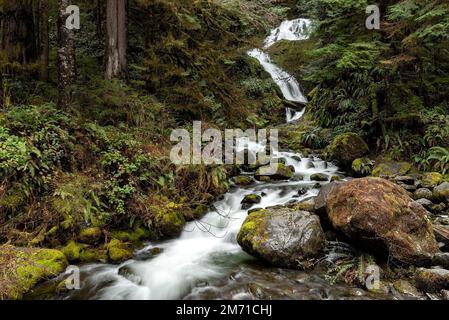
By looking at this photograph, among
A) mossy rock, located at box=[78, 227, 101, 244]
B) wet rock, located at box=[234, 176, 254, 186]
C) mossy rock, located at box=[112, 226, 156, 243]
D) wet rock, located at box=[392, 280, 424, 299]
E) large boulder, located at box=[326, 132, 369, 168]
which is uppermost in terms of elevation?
large boulder, located at box=[326, 132, 369, 168]

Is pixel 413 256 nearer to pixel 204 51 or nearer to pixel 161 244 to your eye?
pixel 161 244

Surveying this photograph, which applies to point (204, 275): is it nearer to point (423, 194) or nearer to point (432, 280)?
point (432, 280)

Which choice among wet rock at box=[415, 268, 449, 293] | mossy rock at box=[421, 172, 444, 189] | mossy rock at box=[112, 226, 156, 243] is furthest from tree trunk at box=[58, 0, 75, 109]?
mossy rock at box=[421, 172, 444, 189]

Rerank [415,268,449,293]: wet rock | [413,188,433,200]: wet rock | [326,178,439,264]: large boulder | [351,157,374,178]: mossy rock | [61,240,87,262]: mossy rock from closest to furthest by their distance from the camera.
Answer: [415,268,449,293]: wet rock
[326,178,439,264]: large boulder
[61,240,87,262]: mossy rock
[413,188,433,200]: wet rock
[351,157,374,178]: mossy rock

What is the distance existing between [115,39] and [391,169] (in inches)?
343

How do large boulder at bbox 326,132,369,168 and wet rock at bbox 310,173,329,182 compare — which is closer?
wet rock at bbox 310,173,329,182

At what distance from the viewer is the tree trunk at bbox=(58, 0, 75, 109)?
7568 mm

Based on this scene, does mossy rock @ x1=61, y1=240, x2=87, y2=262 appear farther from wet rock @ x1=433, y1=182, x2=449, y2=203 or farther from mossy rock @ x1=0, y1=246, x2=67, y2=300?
wet rock @ x1=433, y1=182, x2=449, y2=203

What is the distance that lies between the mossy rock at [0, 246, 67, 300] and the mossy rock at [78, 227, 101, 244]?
56cm

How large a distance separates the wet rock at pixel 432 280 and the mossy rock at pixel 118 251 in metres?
4.78

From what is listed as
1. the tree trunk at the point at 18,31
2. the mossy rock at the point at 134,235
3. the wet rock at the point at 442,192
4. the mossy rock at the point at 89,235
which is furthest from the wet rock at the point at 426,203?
the tree trunk at the point at 18,31

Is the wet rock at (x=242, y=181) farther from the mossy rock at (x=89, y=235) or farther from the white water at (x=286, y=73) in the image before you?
the white water at (x=286, y=73)

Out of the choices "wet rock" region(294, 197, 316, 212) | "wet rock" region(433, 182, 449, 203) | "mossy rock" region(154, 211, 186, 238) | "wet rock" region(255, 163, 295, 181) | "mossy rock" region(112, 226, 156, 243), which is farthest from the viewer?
"wet rock" region(255, 163, 295, 181)
